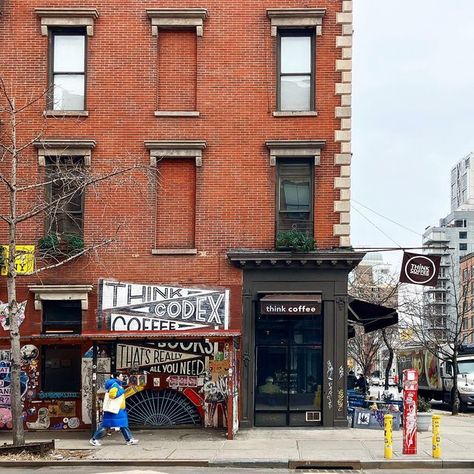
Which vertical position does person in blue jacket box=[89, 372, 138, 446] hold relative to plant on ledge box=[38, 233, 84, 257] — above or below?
below

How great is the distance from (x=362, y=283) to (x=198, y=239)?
1210 inches

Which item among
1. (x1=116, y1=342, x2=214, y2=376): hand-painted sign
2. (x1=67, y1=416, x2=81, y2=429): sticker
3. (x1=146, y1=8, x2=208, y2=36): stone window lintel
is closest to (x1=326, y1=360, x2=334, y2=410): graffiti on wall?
(x1=116, y1=342, x2=214, y2=376): hand-painted sign

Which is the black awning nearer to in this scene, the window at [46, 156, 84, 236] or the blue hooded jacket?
the blue hooded jacket

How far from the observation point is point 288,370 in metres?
21.9

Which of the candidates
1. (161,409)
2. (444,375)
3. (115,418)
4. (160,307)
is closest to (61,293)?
(160,307)

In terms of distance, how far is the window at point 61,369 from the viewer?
73.2ft

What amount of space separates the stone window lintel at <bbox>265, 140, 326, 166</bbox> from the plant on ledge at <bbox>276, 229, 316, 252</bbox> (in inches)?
75.6

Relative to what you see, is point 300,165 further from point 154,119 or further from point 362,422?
point 362,422

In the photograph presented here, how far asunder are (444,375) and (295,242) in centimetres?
2058

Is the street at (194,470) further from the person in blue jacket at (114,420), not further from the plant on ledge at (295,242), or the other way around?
the plant on ledge at (295,242)

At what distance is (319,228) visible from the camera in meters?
22.0

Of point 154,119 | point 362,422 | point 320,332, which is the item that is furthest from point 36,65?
point 362,422

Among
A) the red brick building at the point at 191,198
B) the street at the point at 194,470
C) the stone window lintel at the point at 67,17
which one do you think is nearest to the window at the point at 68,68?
the red brick building at the point at 191,198

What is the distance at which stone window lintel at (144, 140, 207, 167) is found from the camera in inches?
870
